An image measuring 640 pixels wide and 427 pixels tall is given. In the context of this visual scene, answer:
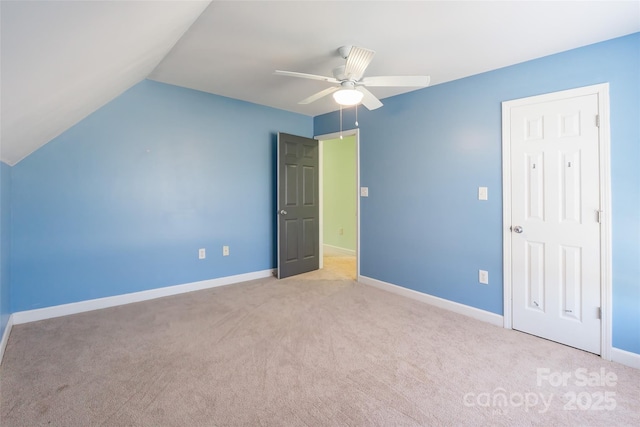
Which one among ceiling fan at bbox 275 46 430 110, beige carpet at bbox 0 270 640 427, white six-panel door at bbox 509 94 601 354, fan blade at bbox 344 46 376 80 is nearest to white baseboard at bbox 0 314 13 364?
beige carpet at bbox 0 270 640 427

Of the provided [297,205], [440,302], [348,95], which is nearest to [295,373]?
[440,302]

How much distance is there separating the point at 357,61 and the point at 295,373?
83.3 inches

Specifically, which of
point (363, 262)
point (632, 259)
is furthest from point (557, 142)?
point (363, 262)

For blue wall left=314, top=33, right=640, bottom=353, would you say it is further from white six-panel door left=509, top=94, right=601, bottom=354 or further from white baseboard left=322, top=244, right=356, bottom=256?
white baseboard left=322, top=244, right=356, bottom=256

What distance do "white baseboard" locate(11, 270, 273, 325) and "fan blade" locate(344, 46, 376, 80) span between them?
2.89 metres

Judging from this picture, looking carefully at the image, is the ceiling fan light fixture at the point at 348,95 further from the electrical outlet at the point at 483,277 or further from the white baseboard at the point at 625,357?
the white baseboard at the point at 625,357

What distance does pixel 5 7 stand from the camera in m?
0.78

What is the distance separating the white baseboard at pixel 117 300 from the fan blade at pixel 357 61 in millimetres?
2890

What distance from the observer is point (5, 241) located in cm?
233

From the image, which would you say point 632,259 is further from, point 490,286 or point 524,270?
point 490,286

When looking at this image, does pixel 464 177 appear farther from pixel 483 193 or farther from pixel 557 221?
pixel 557 221

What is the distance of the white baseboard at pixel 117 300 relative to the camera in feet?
8.68

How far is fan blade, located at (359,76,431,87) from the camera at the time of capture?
2.04 meters

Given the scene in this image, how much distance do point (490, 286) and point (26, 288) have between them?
14.1 ft
